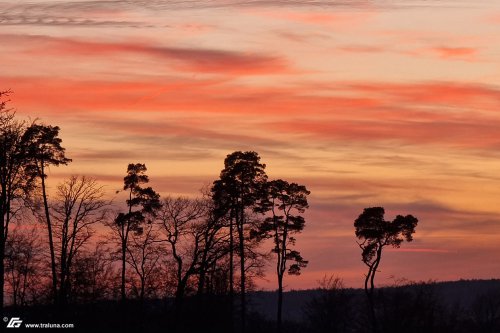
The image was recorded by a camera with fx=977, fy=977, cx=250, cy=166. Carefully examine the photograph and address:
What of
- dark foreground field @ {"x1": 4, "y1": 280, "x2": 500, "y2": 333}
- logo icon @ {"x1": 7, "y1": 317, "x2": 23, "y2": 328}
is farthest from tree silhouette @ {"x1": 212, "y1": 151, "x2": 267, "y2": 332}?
logo icon @ {"x1": 7, "y1": 317, "x2": 23, "y2": 328}

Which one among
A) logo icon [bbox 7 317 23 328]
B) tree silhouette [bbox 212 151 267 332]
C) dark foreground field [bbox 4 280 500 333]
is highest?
tree silhouette [bbox 212 151 267 332]

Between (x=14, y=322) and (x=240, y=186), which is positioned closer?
(x=14, y=322)

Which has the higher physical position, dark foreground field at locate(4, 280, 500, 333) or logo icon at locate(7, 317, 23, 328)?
dark foreground field at locate(4, 280, 500, 333)

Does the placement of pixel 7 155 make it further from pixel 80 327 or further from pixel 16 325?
pixel 80 327

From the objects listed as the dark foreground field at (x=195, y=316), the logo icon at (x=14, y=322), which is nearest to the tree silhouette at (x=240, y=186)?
the dark foreground field at (x=195, y=316)

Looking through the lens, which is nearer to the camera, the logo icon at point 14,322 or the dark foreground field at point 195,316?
the logo icon at point 14,322

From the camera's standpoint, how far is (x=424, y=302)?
132m

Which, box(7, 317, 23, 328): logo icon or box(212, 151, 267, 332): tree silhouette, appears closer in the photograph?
box(7, 317, 23, 328): logo icon

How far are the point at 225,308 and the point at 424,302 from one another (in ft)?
147

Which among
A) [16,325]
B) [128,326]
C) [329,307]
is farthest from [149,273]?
[329,307]

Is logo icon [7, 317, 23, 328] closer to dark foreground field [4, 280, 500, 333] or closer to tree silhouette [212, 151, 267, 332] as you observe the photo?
dark foreground field [4, 280, 500, 333]

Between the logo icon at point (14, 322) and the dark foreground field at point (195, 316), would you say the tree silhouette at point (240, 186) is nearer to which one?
the dark foreground field at point (195, 316)

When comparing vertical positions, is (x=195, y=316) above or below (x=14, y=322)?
above

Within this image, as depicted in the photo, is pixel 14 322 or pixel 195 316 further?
pixel 195 316
